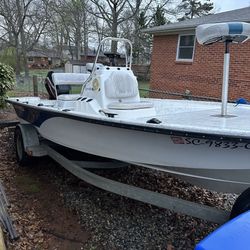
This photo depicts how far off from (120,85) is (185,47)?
8799 millimetres

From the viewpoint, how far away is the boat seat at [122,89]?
4.17 m

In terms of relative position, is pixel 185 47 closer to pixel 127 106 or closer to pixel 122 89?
pixel 122 89

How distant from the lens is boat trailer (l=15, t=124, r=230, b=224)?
3.17 metres

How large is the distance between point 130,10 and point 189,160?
26.9 metres

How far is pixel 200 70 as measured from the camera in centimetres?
1180

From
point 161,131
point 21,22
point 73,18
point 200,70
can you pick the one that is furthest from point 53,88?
point 73,18

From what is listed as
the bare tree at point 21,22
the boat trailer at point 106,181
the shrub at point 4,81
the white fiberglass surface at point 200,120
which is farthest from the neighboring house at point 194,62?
the bare tree at point 21,22

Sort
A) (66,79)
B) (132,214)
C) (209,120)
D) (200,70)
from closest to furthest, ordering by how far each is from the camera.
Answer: (209,120)
(132,214)
(66,79)
(200,70)

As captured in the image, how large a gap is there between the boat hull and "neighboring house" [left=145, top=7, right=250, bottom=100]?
775cm

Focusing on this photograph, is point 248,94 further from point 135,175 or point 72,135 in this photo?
point 72,135

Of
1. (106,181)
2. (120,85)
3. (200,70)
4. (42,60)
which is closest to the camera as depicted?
(106,181)

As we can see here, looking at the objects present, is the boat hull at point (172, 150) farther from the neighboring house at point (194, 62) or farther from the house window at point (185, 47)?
the house window at point (185, 47)

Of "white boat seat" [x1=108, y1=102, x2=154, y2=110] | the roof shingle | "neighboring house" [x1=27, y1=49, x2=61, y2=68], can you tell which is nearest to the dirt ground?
"white boat seat" [x1=108, y1=102, x2=154, y2=110]

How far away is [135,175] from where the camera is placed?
16.3ft
